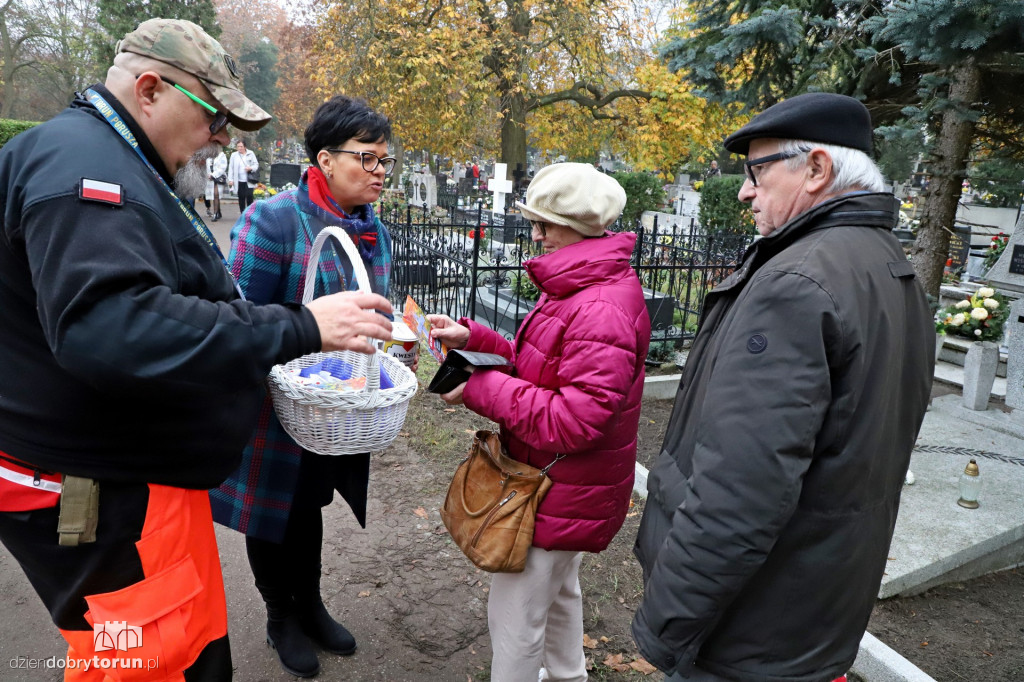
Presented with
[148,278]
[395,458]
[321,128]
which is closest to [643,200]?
[395,458]

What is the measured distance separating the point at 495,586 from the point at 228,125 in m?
1.53

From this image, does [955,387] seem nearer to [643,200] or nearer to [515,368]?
[515,368]

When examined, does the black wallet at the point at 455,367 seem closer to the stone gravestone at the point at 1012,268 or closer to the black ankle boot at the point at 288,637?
the black ankle boot at the point at 288,637

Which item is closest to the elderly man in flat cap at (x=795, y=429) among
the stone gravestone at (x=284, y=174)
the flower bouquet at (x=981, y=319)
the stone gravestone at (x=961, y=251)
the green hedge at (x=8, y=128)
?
the flower bouquet at (x=981, y=319)

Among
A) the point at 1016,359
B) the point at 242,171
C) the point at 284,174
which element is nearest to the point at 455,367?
the point at 1016,359

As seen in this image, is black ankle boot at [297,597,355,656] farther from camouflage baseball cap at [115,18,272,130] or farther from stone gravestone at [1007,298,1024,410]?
stone gravestone at [1007,298,1024,410]

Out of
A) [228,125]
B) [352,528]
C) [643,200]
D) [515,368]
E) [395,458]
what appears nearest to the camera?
[228,125]

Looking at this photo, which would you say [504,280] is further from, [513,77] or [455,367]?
[513,77]

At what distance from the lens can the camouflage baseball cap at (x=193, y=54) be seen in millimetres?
1458

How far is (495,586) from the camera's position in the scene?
2123mm

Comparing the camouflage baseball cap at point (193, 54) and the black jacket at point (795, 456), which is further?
the camouflage baseball cap at point (193, 54)

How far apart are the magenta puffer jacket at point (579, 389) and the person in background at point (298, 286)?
2.37 ft

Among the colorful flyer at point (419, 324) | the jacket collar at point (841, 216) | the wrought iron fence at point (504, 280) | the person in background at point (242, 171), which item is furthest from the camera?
the person in background at point (242, 171)

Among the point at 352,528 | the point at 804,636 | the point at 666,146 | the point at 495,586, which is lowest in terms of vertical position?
the point at 352,528
